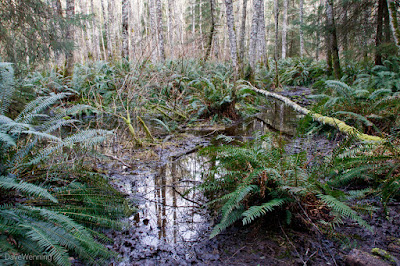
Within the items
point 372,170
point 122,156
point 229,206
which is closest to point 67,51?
point 122,156

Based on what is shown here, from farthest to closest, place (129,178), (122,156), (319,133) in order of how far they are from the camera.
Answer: (319,133)
(122,156)
(129,178)

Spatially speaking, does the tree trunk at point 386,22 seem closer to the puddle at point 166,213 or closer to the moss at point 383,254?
the puddle at point 166,213

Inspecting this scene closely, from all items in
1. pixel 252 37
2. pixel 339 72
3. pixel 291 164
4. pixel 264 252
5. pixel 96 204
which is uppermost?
pixel 252 37

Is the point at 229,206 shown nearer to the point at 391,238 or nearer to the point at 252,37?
the point at 391,238

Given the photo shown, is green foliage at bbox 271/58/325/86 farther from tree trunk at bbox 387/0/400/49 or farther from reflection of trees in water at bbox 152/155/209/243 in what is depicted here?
reflection of trees in water at bbox 152/155/209/243

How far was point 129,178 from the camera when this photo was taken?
3320mm

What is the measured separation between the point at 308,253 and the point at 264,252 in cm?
31

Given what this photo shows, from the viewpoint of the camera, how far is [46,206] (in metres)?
1.91

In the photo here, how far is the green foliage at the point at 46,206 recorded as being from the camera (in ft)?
4.62

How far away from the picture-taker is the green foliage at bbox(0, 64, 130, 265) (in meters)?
1.41

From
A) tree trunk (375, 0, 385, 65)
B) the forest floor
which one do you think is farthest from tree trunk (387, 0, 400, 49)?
the forest floor

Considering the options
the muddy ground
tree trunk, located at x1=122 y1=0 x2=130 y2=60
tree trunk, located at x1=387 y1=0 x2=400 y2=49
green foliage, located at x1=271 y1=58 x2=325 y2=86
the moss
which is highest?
tree trunk, located at x1=122 y1=0 x2=130 y2=60

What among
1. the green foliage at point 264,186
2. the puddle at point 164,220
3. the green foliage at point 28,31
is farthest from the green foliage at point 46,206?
the green foliage at point 28,31

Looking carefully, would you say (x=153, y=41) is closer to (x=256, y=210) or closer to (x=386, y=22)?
(x=386, y=22)
